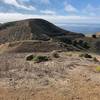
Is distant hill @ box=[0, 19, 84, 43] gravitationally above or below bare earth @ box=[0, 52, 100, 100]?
below

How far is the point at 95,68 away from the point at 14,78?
9.98m

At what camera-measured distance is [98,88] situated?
21.6 m

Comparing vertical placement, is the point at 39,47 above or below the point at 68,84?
below

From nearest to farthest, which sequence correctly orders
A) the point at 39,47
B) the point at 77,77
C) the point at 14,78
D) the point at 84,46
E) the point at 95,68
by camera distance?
the point at 14,78
the point at 77,77
the point at 95,68
the point at 39,47
the point at 84,46

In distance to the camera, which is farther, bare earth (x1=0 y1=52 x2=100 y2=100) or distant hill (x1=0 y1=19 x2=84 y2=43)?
distant hill (x1=0 y1=19 x2=84 y2=43)

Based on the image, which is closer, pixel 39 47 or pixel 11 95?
pixel 11 95

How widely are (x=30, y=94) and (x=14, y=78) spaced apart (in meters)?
4.78

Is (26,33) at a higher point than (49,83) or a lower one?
lower

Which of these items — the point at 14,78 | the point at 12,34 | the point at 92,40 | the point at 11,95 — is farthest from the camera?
the point at 12,34

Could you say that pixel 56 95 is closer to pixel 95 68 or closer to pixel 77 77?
pixel 77 77

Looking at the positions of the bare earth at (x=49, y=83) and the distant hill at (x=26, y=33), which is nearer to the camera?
the bare earth at (x=49, y=83)

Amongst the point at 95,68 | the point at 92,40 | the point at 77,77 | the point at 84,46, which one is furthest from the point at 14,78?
the point at 92,40

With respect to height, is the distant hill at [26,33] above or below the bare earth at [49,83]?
below

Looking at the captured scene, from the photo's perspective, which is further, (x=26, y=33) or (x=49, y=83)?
(x=26, y=33)
